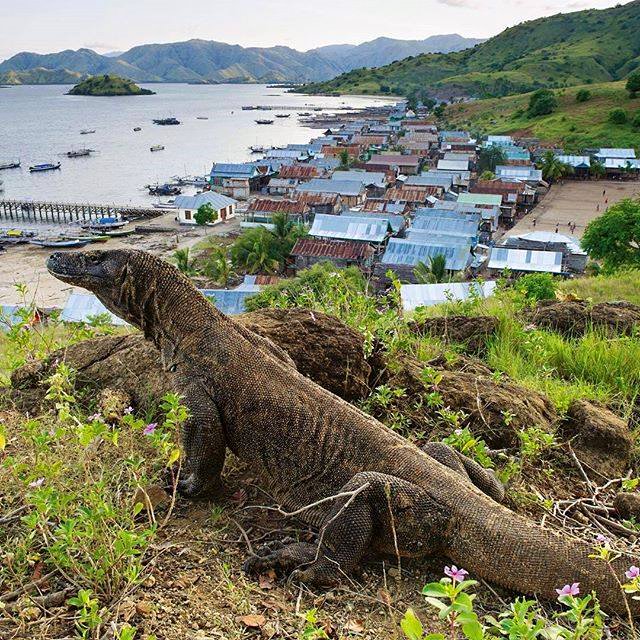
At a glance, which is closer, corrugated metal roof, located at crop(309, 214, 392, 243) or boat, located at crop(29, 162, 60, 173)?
corrugated metal roof, located at crop(309, 214, 392, 243)

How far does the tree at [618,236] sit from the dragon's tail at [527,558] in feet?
95.3

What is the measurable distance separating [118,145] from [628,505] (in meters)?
122

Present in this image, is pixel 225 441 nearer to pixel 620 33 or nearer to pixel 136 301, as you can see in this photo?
pixel 136 301

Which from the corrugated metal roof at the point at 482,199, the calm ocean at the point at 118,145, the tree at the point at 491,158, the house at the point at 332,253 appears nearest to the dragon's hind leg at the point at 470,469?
the house at the point at 332,253

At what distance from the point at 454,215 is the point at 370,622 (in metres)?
46.7

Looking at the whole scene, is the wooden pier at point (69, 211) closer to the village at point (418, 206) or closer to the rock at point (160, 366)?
the village at point (418, 206)

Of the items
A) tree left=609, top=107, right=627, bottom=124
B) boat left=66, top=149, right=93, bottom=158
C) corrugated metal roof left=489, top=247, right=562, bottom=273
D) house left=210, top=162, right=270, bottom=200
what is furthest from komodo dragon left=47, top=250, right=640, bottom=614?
boat left=66, top=149, right=93, bottom=158

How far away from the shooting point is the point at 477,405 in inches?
193

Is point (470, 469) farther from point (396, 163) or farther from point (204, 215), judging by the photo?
point (396, 163)

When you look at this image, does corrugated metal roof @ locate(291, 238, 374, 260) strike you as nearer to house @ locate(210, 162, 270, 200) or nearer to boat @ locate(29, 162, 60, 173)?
house @ locate(210, 162, 270, 200)

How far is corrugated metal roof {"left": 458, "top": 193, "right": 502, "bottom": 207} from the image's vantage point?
52.7 m

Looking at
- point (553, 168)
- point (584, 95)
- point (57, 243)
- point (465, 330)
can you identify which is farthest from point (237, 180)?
point (465, 330)

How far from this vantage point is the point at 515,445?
4.77 m

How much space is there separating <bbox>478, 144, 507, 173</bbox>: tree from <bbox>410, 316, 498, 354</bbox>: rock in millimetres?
68914
